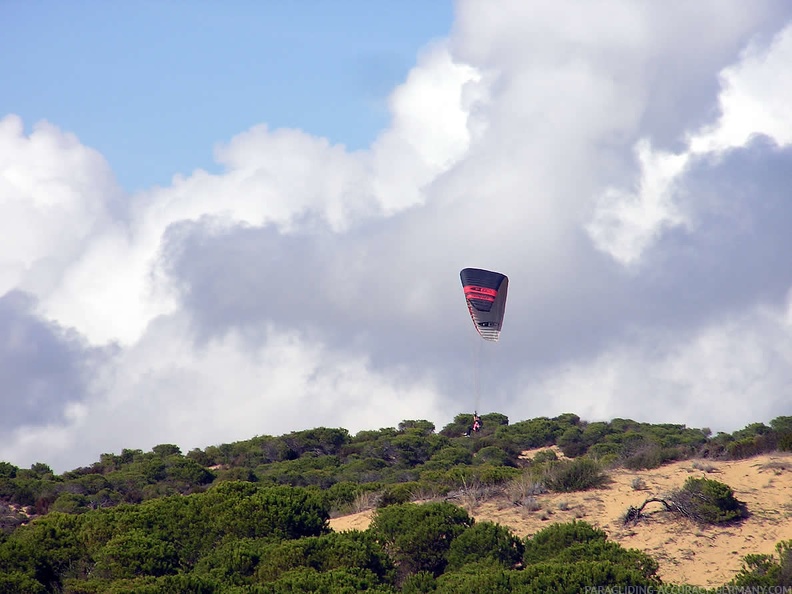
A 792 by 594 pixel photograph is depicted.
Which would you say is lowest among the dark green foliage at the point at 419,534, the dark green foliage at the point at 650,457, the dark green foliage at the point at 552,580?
the dark green foliage at the point at 552,580

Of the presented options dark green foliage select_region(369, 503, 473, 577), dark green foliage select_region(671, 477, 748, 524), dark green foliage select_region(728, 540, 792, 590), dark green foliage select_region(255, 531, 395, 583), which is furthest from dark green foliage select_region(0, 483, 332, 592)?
dark green foliage select_region(671, 477, 748, 524)

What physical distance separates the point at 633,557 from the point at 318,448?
37762 millimetres

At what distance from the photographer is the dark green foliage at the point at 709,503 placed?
28422 mm

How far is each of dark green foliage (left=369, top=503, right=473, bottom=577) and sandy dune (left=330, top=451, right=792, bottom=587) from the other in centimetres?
268

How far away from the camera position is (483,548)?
25.8 metres

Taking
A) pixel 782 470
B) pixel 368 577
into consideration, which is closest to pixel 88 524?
pixel 368 577

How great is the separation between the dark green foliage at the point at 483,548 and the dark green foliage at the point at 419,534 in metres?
0.44

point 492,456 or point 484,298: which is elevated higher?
point 484,298

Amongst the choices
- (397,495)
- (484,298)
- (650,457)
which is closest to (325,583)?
(397,495)

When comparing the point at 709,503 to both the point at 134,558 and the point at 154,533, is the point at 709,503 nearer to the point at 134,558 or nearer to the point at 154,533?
the point at 154,533

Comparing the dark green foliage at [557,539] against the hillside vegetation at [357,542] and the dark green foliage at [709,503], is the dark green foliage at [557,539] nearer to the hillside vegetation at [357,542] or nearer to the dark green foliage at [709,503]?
the hillside vegetation at [357,542]

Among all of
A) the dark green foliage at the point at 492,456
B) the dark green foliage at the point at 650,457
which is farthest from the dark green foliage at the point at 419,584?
the dark green foliage at the point at 492,456

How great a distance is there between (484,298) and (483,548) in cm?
2310

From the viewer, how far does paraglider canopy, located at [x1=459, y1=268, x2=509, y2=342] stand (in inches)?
1889
